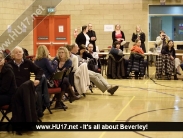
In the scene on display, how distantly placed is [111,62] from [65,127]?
600 cm

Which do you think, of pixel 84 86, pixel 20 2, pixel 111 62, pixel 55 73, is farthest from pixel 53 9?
pixel 55 73

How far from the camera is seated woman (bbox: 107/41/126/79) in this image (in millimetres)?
11047

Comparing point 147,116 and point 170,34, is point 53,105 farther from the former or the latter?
point 170,34

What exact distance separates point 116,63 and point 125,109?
4548 mm

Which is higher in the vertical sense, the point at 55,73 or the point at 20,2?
the point at 20,2

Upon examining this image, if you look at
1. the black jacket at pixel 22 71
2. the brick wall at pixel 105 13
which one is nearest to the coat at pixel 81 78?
the black jacket at pixel 22 71

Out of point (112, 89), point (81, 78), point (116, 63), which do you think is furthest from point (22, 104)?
point (116, 63)

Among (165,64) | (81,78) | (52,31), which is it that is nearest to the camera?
(81,78)

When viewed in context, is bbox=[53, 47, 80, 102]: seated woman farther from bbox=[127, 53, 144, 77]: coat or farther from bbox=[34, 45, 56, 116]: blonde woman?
bbox=[127, 53, 144, 77]: coat

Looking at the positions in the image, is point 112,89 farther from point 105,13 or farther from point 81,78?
A: point 105,13

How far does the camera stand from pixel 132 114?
634cm

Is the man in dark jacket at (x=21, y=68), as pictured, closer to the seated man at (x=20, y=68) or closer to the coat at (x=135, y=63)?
the seated man at (x=20, y=68)

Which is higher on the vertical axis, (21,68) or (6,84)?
(21,68)

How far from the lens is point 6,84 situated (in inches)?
199
